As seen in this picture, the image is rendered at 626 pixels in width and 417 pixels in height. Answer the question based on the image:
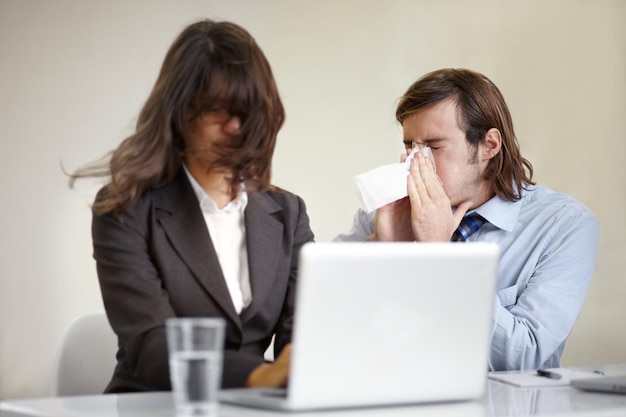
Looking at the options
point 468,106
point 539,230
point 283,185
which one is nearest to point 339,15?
point 283,185

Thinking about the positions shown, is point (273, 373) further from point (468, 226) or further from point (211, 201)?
point (468, 226)

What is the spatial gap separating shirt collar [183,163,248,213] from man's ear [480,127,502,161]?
1.02m

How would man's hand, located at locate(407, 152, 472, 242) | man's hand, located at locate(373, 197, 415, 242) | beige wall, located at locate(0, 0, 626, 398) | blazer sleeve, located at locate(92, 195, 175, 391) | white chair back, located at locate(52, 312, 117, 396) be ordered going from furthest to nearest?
beige wall, located at locate(0, 0, 626, 398), man's hand, located at locate(373, 197, 415, 242), man's hand, located at locate(407, 152, 472, 242), white chair back, located at locate(52, 312, 117, 396), blazer sleeve, located at locate(92, 195, 175, 391)

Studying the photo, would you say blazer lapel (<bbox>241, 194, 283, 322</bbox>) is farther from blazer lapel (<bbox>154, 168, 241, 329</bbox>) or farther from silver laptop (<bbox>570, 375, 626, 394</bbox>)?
silver laptop (<bbox>570, 375, 626, 394</bbox>)

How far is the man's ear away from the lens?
2.57m

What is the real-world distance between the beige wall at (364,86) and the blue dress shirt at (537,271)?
4.07 ft

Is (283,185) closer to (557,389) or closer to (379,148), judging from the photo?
(379,148)

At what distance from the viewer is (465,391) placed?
129 centimetres

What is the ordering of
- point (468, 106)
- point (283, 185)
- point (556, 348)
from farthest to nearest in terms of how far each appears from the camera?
1. point (283, 185)
2. point (468, 106)
3. point (556, 348)

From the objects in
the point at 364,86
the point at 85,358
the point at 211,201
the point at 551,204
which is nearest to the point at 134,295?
the point at 211,201

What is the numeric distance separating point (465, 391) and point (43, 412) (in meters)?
0.59

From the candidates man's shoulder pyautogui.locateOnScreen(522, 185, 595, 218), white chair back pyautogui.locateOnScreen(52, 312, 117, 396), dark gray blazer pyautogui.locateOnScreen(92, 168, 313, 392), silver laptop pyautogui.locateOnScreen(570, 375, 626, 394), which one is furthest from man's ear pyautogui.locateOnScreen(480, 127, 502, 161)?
white chair back pyautogui.locateOnScreen(52, 312, 117, 396)

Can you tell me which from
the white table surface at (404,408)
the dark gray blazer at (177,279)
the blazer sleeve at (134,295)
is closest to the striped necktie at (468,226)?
the dark gray blazer at (177,279)

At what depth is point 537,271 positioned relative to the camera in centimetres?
233
